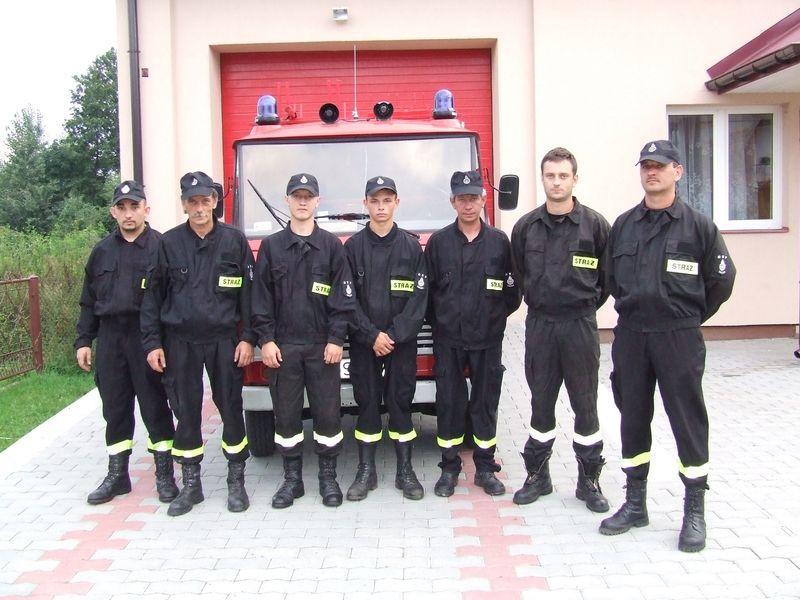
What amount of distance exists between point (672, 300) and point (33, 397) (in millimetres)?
6697

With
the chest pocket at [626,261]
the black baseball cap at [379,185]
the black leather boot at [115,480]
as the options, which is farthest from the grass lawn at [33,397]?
the chest pocket at [626,261]

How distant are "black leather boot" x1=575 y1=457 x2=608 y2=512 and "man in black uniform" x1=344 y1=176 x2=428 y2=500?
1.02 m

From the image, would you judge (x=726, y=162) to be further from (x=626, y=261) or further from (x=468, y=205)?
(x=626, y=261)

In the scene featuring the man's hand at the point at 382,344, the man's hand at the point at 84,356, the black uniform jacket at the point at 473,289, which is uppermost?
the black uniform jacket at the point at 473,289

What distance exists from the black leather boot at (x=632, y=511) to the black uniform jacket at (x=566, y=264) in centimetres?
104

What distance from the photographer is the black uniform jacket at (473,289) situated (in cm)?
516

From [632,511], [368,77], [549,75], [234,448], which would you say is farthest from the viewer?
[368,77]

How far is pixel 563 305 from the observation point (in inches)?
191

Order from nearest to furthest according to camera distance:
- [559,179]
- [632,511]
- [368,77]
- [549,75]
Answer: [632,511] < [559,179] < [549,75] < [368,77]

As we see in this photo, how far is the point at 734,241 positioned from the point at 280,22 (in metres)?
6.49

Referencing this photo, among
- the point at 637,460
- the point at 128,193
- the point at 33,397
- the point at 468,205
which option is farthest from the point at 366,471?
the point at 33,397

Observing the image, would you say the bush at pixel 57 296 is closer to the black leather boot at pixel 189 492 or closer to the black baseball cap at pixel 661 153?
the black leather boot at pixel 189 492

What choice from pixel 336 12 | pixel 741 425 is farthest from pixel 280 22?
pixel 741 425

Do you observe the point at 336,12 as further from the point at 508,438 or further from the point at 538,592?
the point at 538,592
